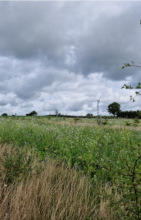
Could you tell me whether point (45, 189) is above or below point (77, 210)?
above

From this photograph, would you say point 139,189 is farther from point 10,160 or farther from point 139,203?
point 10,160

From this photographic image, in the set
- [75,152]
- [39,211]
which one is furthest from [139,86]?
[75,152]

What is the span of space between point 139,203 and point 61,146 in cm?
505

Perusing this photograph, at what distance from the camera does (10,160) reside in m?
4.14

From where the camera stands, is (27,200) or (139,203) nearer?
(139,203)

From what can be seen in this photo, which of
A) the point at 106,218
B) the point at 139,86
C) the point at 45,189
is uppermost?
the point at 139,86

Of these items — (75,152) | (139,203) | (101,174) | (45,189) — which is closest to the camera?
(139,203)

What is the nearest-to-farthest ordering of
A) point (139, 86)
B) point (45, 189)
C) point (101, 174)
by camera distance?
1. point (139, 86)
2. point (45, 189)
3. point (101, 174)

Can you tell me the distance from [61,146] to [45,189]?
376 cm

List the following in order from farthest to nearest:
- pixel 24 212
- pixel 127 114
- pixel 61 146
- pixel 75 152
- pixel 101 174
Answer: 1. pixel 127 114
2. pixel 61 146
3. pixel 75 152
4. pixel 101 174
5. pixel 24 212

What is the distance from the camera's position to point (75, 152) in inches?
258

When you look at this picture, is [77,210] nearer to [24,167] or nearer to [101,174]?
[24,167]

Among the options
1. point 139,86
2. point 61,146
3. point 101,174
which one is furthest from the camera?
point 61,146

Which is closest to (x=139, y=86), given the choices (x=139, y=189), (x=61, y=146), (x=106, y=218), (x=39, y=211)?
(x=139, y=189)
